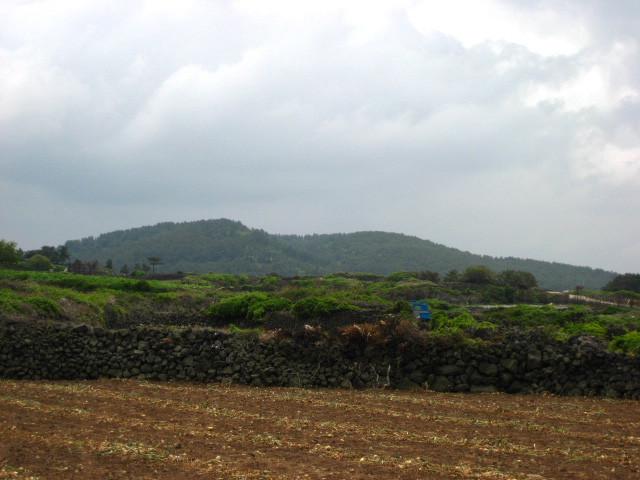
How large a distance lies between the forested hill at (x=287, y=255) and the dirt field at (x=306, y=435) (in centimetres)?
9392

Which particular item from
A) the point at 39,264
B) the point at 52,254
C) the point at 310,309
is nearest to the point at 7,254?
the point at 39,264

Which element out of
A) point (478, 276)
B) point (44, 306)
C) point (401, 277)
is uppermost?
point (478, 276)

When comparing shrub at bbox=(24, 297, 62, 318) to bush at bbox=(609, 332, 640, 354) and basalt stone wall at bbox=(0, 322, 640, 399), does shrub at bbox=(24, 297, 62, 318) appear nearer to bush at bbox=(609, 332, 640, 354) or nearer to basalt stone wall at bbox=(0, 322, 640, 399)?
basalt stone wall at bbox=(0, 322, 640, 399)

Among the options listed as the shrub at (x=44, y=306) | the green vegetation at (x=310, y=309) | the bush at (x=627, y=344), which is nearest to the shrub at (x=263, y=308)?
the green vegetation at (x=310, y=309)

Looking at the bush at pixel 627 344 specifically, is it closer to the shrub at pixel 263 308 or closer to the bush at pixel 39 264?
the shrub at pixel 263 308

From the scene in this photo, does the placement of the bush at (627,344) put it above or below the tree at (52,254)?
below

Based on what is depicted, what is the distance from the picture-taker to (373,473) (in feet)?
22.0

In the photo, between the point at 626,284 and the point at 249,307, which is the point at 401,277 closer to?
the point at 626,284

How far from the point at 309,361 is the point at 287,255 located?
10818 cm

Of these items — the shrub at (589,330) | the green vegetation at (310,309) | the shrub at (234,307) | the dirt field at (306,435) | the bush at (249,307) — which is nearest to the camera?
the dirt field at (306,435)

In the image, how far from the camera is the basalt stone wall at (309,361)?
1307cm

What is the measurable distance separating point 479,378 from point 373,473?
7.63 metres

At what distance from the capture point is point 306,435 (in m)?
8.70

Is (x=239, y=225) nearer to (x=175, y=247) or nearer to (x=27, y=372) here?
(x=175, y=247)
